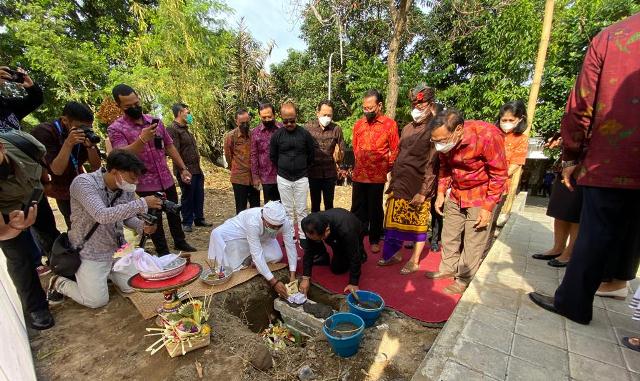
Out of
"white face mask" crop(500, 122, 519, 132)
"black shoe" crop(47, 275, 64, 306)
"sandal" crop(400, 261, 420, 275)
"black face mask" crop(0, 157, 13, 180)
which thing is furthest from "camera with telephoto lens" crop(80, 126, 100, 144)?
"white face mask" crop(500, 122, 519, 132)

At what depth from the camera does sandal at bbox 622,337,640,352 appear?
1722mm

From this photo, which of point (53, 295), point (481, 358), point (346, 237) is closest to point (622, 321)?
point (481, 358)

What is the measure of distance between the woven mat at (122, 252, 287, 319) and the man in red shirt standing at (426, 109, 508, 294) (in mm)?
2034

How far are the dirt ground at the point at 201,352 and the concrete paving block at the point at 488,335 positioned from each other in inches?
22.3

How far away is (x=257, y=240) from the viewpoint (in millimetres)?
3164

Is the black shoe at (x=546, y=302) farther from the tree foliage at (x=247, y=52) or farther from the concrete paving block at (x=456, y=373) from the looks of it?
the tree foliage at (x=247, y=52)

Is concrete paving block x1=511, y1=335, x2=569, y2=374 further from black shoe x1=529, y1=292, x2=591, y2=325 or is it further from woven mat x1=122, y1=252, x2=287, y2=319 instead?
woven mat x1=122, y1=252, x2=287, y2=319

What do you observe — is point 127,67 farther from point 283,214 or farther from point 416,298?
point 416,298

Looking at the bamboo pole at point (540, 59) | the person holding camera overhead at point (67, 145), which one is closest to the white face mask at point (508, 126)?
the bamboo pole at point (540, 59)

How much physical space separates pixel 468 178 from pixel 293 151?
2.10 metres

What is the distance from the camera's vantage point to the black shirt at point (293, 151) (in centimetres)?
388

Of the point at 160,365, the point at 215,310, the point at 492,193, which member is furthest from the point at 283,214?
the point at 492,193

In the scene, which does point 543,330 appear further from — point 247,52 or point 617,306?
point 247,52

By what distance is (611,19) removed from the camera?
6.58m
